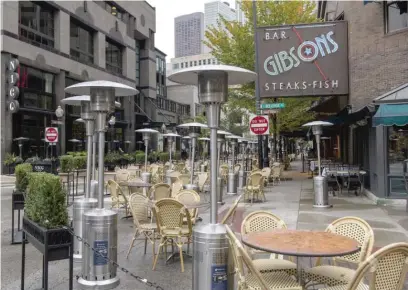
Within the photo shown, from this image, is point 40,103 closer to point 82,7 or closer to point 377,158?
point 82,7

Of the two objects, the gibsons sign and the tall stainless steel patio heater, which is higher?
the gibsons sign

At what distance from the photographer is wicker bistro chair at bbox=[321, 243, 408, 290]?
3229 millimetres

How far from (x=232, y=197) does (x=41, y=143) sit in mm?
23484

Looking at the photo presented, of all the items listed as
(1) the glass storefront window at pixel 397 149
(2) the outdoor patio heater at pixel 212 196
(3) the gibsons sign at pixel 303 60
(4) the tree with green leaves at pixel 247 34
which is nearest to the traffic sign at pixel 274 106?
(3) the gibsons sign at pixel 303 60

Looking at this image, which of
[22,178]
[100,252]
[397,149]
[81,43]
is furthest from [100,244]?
[81,43]

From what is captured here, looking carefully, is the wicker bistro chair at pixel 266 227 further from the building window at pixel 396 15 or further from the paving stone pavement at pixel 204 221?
the building window at pixel 396 15

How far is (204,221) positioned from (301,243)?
6126 millimetres

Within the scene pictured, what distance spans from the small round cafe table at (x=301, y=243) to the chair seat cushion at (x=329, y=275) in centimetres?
18

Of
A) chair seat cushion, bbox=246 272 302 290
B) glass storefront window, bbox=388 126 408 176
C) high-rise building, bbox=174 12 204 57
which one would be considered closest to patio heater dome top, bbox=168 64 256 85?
Result: chair seat cushion, bbox=246 272 302 290

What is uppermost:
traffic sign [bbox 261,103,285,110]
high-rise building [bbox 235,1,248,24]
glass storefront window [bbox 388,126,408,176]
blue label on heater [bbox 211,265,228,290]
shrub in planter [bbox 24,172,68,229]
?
high-rise building [bbox 235,1,248,24]

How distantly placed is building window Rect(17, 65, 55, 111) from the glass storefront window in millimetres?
27224

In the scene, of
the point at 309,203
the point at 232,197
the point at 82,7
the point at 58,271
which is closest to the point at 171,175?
the point at 232,197

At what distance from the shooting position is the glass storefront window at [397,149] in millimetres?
12930

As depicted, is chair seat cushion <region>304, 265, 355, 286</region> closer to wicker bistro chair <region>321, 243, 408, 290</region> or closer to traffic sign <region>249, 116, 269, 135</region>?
wicker bistro chair <region>321, 243, 408, 290</region>
